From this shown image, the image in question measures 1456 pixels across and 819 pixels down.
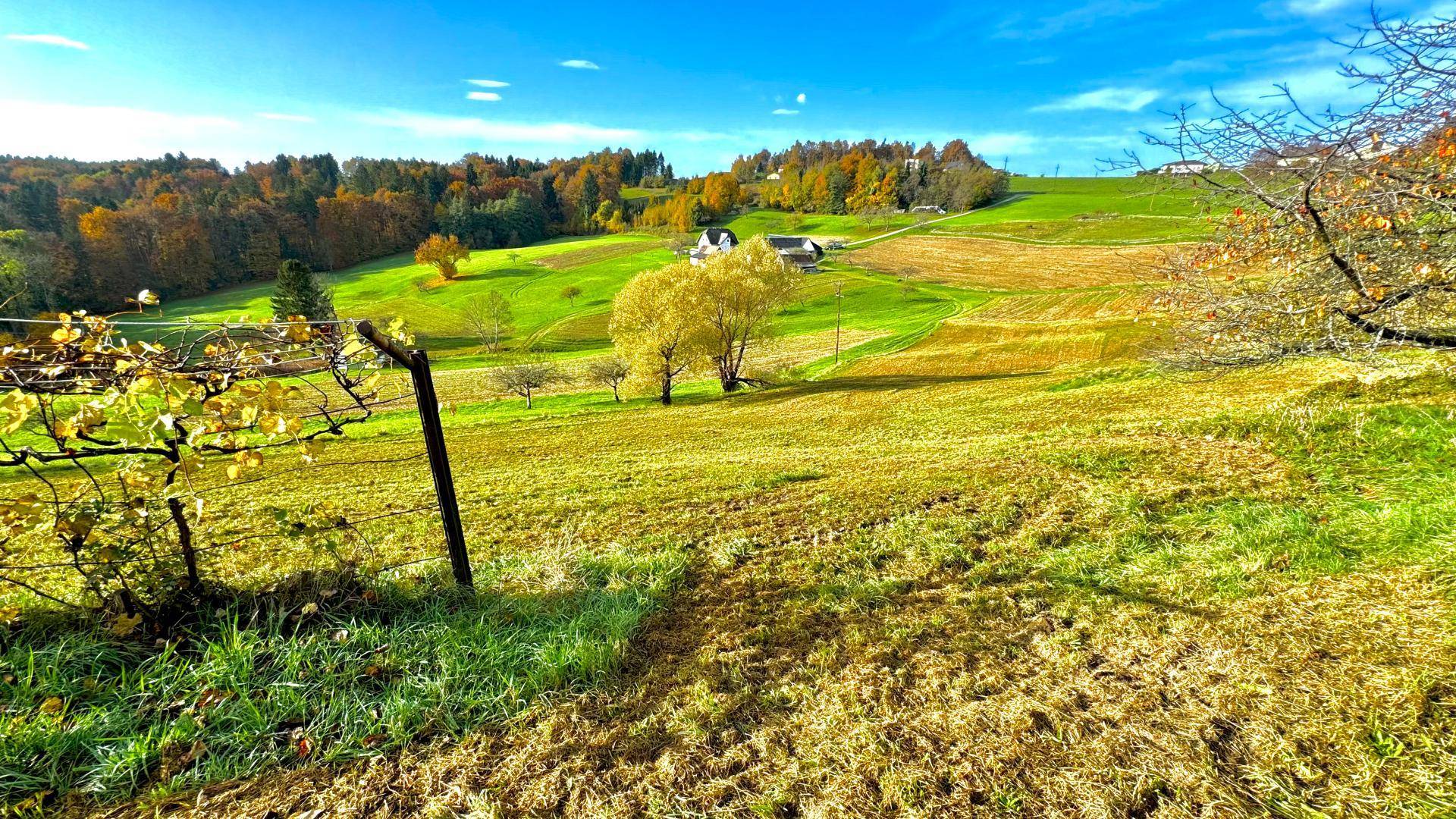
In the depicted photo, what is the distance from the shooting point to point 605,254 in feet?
326

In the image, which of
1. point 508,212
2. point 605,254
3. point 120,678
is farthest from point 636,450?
point 508,212

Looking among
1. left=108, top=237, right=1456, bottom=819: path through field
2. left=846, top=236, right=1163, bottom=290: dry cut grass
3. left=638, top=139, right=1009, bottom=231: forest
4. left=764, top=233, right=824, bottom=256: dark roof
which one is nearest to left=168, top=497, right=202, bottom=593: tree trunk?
left=108, top=237, right=1456, bottom=819: path through field

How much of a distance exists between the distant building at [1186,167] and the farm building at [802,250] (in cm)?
7911

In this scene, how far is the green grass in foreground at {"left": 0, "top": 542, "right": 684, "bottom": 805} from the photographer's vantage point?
306 centimetres

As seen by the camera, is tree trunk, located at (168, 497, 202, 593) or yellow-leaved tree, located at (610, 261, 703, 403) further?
yellow-leaved tree, located at (610, 261, 703, 403)

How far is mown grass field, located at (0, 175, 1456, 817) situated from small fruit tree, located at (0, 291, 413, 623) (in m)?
0.56

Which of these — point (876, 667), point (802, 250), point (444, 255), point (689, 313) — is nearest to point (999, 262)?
point (802, 250)

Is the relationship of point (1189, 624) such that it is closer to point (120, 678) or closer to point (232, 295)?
point (120, 678)

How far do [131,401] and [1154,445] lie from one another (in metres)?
12.1

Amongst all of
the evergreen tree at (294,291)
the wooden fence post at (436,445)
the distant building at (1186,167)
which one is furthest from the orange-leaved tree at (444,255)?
the distant building at (1186,167)

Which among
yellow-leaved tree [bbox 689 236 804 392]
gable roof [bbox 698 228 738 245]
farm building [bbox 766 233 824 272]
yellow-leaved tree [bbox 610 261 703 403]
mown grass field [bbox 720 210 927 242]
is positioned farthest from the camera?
mown grass field [bbox 720 210 927 242]

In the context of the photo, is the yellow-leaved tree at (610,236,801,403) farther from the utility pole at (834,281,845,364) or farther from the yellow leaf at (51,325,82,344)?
the yellow leaf at (51,325,82,344)

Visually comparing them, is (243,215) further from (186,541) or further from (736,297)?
(186,541)

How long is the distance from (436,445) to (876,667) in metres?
4.00
